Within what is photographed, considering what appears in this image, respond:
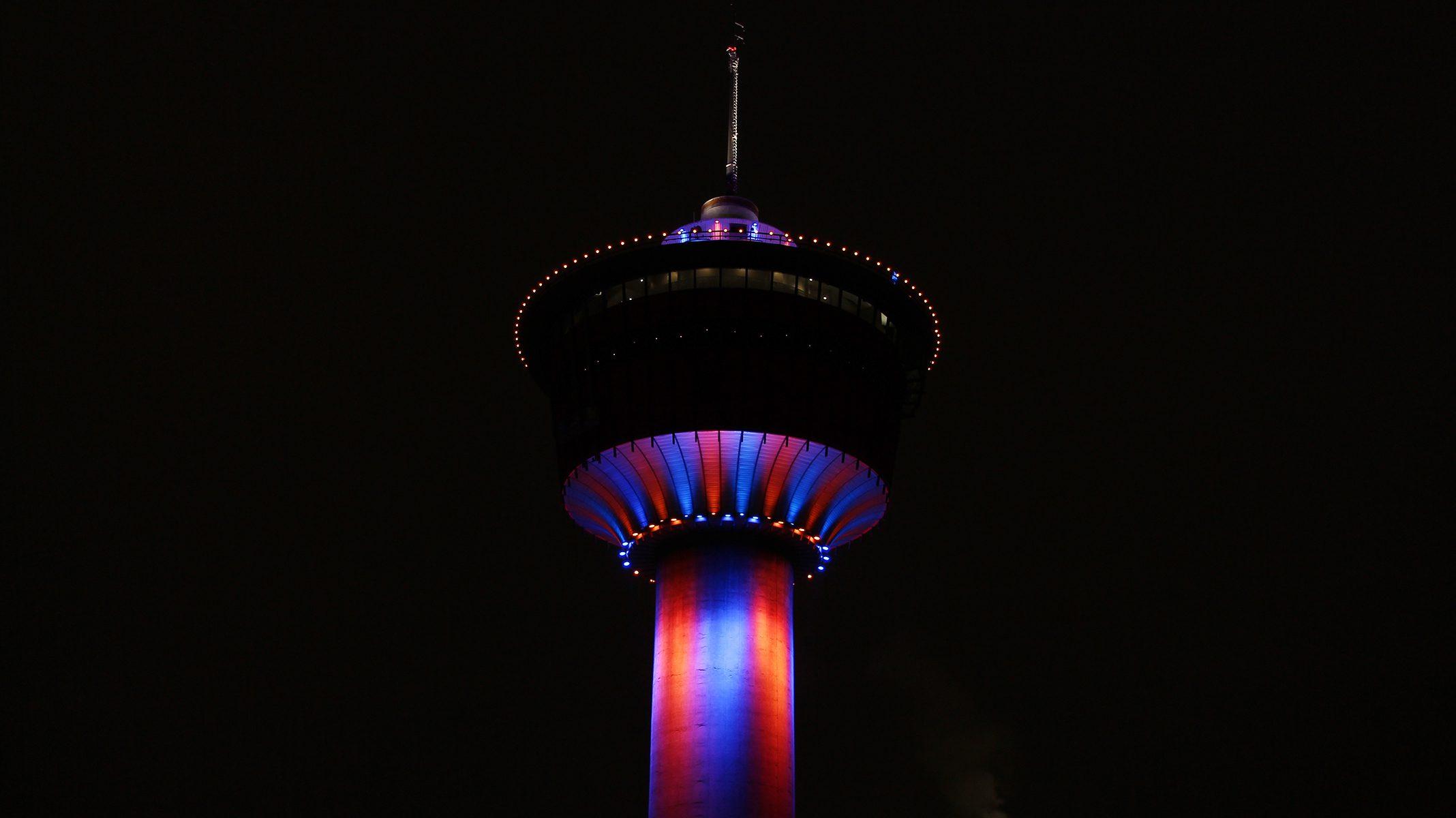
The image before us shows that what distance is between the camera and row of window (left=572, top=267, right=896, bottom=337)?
72000mm

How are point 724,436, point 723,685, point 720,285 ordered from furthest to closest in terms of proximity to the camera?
point 720,285
point 724,436
point 723,685

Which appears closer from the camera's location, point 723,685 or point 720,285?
point 723,685

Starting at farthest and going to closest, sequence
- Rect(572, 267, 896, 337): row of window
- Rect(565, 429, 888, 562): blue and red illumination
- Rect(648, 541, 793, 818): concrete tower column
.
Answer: Rect(572, 267, 896, 337): row of window < Rect(565, 429, 888, 562): blue and red illumination < Rect(648, 541, 793, 818): concrete tower column

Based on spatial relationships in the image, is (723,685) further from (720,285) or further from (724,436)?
(720,285)

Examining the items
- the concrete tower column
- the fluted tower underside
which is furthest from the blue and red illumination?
the concrete tower column

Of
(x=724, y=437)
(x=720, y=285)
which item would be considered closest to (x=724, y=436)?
(x=724, y=437)

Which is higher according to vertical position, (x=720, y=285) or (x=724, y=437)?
(x=720, y=285)

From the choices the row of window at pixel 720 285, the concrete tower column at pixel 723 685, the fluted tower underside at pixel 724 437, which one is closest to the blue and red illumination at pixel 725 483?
the fluted tower underside at pixel 724 437

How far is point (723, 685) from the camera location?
220 ft

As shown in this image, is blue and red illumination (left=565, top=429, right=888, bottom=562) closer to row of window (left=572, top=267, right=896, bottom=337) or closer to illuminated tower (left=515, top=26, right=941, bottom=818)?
illuminated tower (left=515, top=26, right=941, bottom=818)

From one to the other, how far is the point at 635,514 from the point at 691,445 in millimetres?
4002

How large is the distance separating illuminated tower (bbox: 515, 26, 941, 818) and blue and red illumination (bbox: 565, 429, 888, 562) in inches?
3.0

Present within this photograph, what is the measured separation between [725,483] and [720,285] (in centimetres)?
842

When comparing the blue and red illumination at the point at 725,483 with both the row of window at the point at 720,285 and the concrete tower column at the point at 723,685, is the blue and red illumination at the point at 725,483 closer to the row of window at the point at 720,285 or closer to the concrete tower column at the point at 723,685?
the concrete tower column at the point at 723,685
